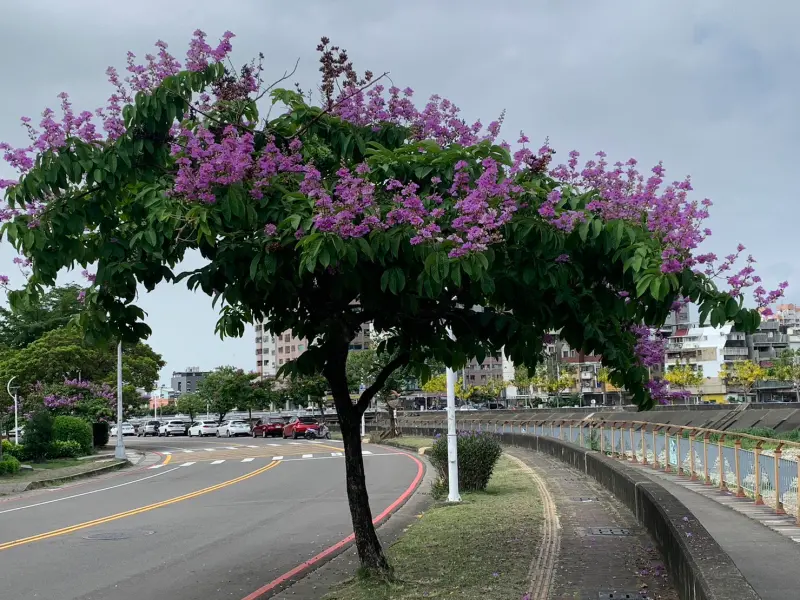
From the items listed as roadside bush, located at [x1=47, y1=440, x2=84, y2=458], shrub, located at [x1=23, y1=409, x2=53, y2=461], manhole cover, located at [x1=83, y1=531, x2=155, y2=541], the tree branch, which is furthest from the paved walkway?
roadside bush, located at [x1=47, y1=440, x2=84, y2=458]

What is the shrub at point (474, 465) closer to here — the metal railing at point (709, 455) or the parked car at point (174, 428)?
the metal railing at point (709, 455)

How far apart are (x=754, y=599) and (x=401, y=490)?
16.3 m

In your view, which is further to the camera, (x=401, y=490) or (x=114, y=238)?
(x=401, y=490)

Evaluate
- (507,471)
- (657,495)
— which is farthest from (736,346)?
(657,495)

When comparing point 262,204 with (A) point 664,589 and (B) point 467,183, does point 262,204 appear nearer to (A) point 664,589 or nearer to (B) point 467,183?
(B) point 467,183

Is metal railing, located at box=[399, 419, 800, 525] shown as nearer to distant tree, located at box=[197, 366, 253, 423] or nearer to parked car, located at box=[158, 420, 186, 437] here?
parked car, located at box=[158, 420, 186, 437]

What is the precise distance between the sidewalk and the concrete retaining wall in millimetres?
867

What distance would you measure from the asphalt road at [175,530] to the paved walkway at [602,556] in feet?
11.9

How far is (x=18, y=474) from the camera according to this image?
29.4 meters

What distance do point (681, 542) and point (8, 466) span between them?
26.1 meters

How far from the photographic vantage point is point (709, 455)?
18.4 m

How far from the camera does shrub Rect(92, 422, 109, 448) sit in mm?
48981

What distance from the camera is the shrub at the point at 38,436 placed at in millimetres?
35781

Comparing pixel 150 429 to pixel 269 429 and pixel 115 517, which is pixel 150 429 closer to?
pixel 269 429
